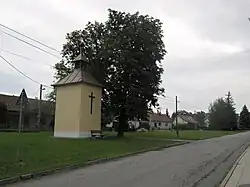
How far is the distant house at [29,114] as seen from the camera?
192 feet

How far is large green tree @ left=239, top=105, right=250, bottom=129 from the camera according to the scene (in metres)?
119

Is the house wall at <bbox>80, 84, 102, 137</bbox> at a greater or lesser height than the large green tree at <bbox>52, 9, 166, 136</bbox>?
lesser

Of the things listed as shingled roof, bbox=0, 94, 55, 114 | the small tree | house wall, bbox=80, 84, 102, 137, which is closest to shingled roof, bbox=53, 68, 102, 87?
house wall, bbox=80, 84, 102, 137

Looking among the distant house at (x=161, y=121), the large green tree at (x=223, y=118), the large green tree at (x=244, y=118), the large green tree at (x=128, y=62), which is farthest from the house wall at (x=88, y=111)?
the large green tree at (x=244, y=118)

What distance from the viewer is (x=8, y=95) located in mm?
69812

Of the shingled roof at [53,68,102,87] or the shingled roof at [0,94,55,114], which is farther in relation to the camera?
the shingled roof at [0,94,55,114]

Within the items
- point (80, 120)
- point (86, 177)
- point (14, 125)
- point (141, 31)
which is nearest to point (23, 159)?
point (86, 177)

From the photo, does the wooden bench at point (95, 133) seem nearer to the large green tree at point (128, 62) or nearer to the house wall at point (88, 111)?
the house wall at point (88, 111)

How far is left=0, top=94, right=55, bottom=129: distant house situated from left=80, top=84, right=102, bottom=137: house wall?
18999 mm

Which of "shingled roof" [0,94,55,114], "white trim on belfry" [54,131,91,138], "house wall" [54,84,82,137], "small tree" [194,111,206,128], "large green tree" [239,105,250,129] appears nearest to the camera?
"white trim on belfry" [54,131,91,138]

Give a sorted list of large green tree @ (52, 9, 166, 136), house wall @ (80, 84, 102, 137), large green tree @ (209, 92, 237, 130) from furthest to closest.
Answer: large green tree @ (209, 92, 237, 130) → large green tree @ (52, 9, 166, 136) → house wall @ (80, 84, 102, 137)

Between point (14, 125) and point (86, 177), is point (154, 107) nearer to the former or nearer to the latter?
point (14, 125)

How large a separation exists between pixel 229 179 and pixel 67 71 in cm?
3698

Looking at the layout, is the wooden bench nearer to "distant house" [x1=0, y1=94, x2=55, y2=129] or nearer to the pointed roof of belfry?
the pointed roof of belfry
